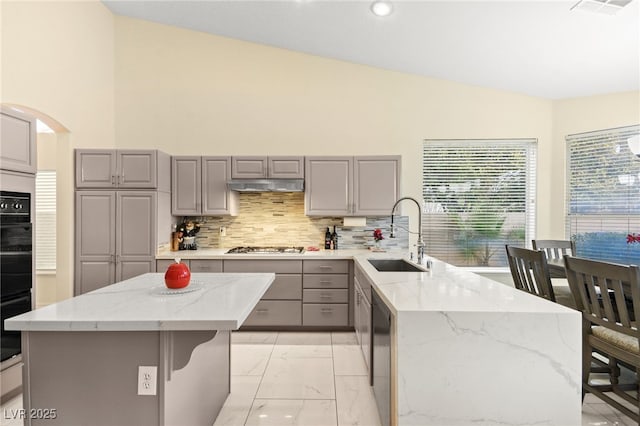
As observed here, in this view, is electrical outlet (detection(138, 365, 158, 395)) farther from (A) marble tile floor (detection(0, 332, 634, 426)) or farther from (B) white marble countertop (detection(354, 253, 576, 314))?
(B) white marble countertop (detection(354, 253, 576, 314))

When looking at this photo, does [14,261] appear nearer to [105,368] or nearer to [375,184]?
[105,368]

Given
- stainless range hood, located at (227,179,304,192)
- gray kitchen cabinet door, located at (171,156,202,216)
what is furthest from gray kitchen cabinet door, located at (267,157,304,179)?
gray kitchen cabinet door, located at (171,156,202,216)

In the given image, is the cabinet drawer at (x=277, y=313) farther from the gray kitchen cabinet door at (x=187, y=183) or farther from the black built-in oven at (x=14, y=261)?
the black built-in oven at (x=14, y=261)

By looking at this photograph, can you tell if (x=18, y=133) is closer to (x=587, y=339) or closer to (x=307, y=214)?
(x=307, y=214)

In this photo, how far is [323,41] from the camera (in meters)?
3.67

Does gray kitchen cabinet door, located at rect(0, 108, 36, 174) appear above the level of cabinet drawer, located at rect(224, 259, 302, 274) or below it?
above

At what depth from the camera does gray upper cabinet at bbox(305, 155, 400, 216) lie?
3809mm

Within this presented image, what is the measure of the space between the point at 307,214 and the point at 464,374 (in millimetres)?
2668

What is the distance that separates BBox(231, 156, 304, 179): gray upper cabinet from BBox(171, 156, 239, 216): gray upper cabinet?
124mm

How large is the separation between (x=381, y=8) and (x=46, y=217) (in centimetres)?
508

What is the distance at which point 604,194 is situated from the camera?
145 inches

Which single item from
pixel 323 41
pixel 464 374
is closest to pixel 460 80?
pixel 323 41

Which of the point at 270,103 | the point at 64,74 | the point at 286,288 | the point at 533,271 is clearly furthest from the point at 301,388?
the point at 64,74

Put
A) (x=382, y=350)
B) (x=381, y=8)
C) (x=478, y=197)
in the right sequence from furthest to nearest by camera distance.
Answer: (x=478, y=197) < (x=381, y=8) < (x=382, y=350)
